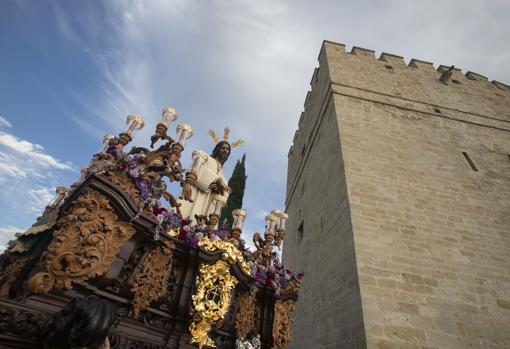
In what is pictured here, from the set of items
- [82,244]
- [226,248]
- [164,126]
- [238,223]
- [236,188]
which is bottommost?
[82,244]

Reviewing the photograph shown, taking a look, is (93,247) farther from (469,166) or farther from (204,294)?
(469,166)

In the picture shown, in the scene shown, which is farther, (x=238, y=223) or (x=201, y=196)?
(x=201, y=196)

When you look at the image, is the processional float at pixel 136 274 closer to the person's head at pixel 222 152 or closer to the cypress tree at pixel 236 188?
the person's head at pixel 222 152

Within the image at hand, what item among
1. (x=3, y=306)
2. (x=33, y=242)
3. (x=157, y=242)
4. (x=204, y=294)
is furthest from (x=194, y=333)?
(x=33, y=242)

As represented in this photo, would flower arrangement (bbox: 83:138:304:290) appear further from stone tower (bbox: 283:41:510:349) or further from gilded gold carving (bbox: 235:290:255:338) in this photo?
stone tower (bbox: 283:41:510:349)

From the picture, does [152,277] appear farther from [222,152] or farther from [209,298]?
[222,152]

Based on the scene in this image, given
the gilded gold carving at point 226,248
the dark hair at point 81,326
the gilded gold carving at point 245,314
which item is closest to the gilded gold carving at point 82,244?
the dark hair at point 81,326

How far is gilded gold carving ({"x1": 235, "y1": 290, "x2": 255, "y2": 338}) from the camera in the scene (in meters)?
3.70

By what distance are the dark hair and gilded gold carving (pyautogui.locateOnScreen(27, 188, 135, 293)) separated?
0.71m

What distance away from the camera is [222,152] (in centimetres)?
641

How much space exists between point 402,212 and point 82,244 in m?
7.48

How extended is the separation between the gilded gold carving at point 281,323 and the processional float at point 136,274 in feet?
0.05

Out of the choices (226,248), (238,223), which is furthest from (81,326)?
(238,223)

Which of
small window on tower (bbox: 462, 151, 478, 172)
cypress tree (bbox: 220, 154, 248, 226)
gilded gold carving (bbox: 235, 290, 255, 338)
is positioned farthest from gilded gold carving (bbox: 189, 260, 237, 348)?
small window on tower (bbox: 462, 151, 478, 172)
